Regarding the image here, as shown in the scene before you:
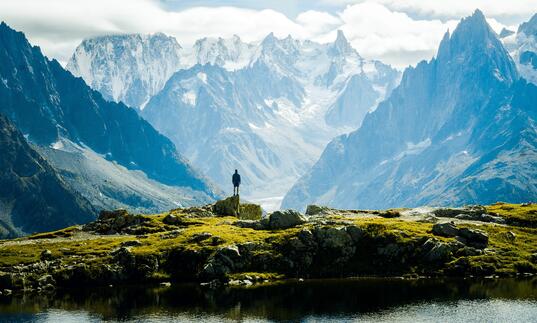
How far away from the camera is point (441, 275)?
183375 millimetres

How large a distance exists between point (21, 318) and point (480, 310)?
86.2 metres

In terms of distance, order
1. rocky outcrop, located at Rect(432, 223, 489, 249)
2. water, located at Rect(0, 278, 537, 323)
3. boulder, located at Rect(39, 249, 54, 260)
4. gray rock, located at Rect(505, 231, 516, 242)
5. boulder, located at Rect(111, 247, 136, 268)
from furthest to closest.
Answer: gray rock, located at Rect(505, 231, 516, 242) → rocky outcrop, located at Rect(432, 223, 489, 249) → boulder, located at Rect(39, 249, 54, 260) → boulder, located at Rect(111, 247, 136, 268) → water, located at Rect(0, 278, 537, 323)

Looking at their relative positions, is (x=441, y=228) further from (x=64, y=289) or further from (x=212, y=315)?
(x=64, y=289)

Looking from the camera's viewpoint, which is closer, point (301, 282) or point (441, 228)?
point (301, 282)

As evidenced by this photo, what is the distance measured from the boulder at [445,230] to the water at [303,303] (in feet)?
66.8

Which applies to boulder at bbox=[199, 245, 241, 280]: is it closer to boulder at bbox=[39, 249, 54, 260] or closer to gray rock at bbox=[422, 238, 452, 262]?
boulder at bbox=[39, 249, 54, 260]

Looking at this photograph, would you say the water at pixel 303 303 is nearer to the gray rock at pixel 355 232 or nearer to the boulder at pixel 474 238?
the gray rock at pixel 355 232

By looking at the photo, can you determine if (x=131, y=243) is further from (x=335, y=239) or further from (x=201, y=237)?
(x=335, y=239)

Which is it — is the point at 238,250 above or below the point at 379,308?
above

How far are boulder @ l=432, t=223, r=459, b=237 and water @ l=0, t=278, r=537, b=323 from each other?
20.4 m

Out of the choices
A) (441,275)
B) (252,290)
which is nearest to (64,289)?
(252,290)

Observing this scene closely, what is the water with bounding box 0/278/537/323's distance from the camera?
477 ft

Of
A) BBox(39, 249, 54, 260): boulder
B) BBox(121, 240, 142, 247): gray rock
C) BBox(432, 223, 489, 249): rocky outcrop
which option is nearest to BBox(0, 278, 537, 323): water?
BBox(39, 249, 54, 260): boulder

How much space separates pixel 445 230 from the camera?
195 metres
